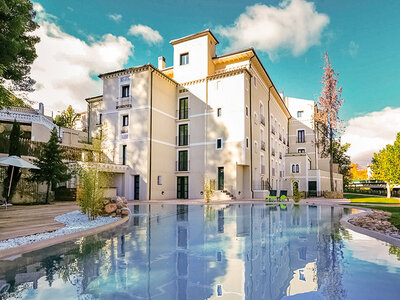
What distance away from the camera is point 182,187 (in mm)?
23828

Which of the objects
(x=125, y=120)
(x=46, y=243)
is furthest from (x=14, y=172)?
(x=46, y=243)

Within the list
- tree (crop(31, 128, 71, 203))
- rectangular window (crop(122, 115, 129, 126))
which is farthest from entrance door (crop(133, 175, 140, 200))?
tree (crop(31, 128, 71, 203))

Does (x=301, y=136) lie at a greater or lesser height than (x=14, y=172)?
greater

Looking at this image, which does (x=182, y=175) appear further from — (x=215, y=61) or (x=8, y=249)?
(x=8, y=249)

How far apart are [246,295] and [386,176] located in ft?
99.5

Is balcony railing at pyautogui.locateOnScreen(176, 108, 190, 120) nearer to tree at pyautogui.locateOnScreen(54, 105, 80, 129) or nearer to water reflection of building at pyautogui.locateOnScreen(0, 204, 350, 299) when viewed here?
tree at pyautogui.locateOnScreen(54, 105, 80, 129)

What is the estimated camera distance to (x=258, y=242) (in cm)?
574

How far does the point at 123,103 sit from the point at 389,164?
26689mm

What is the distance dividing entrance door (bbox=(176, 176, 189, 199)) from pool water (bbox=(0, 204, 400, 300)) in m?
17.4

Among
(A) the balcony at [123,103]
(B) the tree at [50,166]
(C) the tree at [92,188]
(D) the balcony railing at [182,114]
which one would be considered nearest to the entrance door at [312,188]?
(D) the balcony railing at [182,114]

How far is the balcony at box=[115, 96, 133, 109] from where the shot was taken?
72.2 feet

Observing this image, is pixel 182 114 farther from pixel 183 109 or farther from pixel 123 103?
pixel 123 103

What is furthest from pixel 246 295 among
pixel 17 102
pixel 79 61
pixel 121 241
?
pixel 79 61

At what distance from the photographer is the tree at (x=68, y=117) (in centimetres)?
3261
